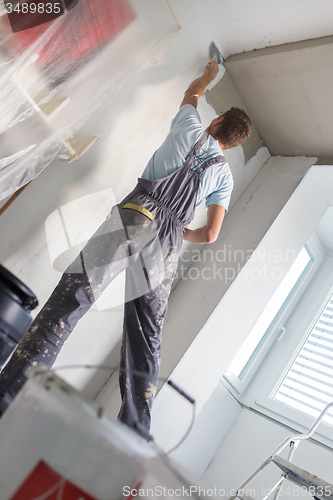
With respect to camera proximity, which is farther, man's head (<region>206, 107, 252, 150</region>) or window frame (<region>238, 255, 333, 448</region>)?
window frame (<region>238, 255, 333, 448</region>)

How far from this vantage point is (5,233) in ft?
4.84

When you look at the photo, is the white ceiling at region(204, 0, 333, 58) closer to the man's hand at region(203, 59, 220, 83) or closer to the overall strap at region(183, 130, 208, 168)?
the man's hand at region(203, 59, 220, 83)

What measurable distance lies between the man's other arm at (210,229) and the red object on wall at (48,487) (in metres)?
1.23

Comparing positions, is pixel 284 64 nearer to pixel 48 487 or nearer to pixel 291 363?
pixel 291 363

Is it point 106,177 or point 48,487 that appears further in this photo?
point 106,177

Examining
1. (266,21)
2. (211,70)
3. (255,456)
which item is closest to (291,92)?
(266,21)

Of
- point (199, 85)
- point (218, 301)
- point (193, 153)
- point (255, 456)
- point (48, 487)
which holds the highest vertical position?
point (199, 85)

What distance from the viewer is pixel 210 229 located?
1.59 m

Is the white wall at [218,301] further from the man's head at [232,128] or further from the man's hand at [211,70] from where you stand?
the man's hand at [211,70]

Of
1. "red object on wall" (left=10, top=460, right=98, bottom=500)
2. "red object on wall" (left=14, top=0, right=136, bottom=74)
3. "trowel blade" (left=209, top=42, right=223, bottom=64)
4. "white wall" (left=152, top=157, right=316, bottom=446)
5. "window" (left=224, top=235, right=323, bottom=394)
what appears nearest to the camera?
"red object on wall" (left=10, top=460, right=98, bottom=500)

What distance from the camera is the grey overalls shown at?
1231mm

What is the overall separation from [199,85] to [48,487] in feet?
5.34

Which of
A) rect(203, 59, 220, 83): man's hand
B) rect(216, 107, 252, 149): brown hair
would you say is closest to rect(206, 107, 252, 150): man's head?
rect(216, 107, 252, 149): brown hair

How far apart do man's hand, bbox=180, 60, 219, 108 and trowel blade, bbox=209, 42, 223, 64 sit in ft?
0.57
